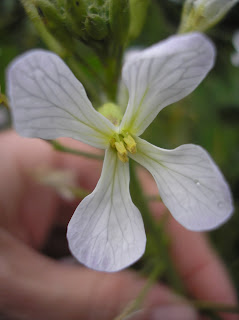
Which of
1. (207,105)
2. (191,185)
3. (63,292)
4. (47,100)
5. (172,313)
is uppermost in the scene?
(47,100)

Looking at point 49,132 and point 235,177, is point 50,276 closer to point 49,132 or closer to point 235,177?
point 49,132

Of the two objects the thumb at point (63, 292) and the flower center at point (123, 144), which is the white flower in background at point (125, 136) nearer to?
the flower center at point (123, 144)

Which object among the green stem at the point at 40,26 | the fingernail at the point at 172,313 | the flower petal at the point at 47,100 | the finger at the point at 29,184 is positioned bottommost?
the fingernail at the point at 172,313

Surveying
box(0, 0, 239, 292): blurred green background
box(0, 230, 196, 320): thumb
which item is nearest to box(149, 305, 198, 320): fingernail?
box(0, 230, 196, 320): thumb

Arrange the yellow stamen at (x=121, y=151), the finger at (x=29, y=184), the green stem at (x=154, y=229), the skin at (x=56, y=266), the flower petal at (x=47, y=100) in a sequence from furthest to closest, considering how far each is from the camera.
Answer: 1. the finger at (x=29, y=184)
2. the skin at (x=56, y=266)
3. the green stem at (x=154, y=229)
4. the yellow stamen at (x=121, y=151)
5. the flower petal at (x=47, y=100)

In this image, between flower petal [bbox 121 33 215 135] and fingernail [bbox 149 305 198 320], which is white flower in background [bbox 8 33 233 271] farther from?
fingernail [bbox 149 305 198 320]

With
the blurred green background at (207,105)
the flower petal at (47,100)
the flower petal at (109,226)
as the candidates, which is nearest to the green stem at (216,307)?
the blurred green background at (207,105)

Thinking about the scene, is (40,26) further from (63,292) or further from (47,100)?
(63,292)

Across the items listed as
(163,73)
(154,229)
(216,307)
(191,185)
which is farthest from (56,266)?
(163,73)
